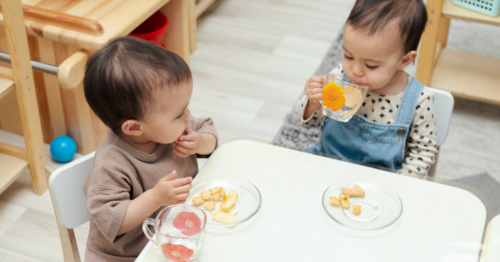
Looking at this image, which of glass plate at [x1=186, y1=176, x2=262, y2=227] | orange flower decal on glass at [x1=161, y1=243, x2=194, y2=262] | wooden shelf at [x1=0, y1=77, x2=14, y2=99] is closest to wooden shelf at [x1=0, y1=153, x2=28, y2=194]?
wooden shelf at [x1=0, y1=77, x2=14, y2=99]

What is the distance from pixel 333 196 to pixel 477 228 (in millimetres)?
268

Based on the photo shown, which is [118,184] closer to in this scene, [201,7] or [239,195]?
[239,195]

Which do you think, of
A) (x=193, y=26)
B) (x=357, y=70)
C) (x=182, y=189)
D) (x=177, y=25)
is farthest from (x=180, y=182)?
(x=193, y=26)

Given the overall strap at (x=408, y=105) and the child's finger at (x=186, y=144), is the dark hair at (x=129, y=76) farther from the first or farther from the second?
the overall strap at (x=408, y=105)

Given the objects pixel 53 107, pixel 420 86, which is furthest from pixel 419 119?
pixel 53 107

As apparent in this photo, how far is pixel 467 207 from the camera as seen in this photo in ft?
3.12

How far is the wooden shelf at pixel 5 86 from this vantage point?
155 cm

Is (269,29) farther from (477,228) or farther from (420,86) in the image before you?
(477,228)

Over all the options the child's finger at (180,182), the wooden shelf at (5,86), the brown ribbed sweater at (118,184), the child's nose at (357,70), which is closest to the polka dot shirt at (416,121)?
the child's nose at (357,70)

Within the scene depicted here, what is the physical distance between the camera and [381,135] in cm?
125

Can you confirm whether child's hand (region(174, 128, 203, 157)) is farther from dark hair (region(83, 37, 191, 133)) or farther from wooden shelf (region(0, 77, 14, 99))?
wooden shelf (region(0, 77, 14, 99))

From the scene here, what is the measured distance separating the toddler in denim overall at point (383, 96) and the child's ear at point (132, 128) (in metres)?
0.41

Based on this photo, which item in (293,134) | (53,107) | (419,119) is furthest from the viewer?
(293,134)

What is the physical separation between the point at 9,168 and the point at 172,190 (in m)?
1.10
